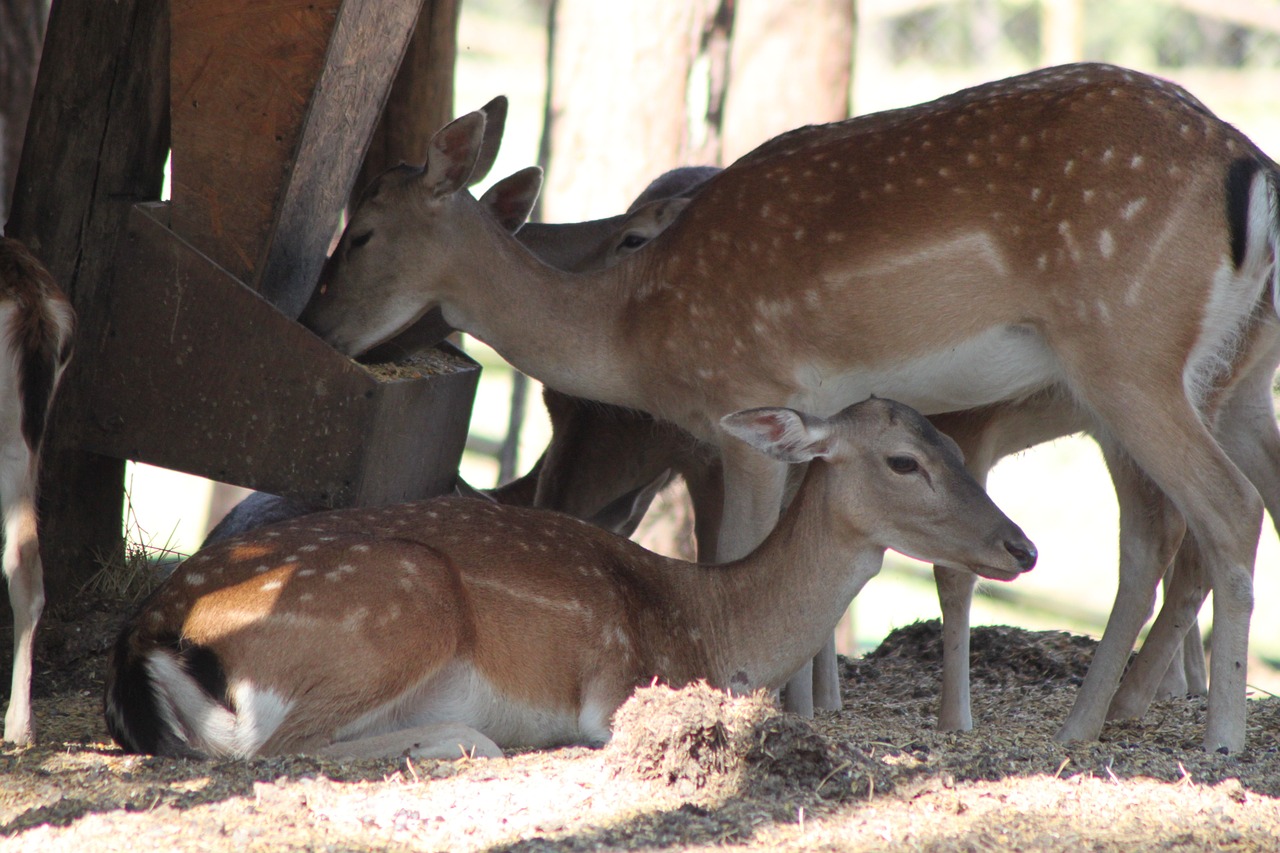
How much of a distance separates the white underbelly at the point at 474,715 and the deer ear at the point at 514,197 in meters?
2.48

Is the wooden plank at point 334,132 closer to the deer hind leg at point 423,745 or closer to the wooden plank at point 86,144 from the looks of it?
the wooden plank at point 86,144

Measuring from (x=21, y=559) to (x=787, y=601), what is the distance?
2225 mm

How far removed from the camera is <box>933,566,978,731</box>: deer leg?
17.3 ft

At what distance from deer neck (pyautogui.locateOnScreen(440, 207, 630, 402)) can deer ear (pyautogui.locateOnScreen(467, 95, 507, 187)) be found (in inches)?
14.4

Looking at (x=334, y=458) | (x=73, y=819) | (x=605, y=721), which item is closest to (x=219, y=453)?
(x=334, y=458)

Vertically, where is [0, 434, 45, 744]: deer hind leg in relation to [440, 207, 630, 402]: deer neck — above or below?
below

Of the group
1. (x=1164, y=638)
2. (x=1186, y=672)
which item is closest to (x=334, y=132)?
(x=1164, y=638)

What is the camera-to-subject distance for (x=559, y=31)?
27.4 ft

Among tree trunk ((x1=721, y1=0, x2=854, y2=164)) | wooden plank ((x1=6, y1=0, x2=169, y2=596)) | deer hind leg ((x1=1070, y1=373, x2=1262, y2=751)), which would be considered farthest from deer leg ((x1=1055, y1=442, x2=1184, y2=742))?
tree trunk ((x1=721, y1=0, x2=854, y2=164))

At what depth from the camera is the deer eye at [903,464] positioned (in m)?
4.65

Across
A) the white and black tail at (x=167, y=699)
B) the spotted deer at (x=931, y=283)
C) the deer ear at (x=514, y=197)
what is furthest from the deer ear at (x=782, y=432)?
the deer ear at (x=514, y=197)

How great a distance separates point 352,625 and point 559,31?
5.07 m

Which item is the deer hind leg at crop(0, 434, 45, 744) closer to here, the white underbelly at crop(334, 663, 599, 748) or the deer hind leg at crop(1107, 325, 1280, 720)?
the white underbelly at crop(334, 663, 599, 748)

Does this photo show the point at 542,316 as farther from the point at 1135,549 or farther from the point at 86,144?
the point at 1135,549
